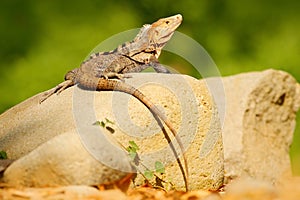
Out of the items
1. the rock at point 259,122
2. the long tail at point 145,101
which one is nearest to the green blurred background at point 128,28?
the rock at point 259,122

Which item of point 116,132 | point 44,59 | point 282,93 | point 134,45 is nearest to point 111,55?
point 134,45

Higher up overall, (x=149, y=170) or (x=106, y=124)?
(x=106, y=124)

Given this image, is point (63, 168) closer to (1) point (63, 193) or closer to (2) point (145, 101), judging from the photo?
(1) point (63, 193)

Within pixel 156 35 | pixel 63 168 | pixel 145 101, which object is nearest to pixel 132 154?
pixel 145 101

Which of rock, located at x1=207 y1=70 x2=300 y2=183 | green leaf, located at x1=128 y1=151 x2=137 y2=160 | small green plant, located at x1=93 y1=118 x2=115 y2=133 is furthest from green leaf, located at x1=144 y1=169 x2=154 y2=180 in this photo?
rock, located at x1=207 y1=70 x2=300 y2=183

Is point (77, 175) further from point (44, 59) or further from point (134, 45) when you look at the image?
A: point (44, 59)

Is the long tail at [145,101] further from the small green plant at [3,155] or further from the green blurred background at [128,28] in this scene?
the green blurred background at [128,28]

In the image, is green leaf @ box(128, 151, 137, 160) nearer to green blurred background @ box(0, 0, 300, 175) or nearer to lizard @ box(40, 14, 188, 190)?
lizard @ box(40, 14, 188, 190)

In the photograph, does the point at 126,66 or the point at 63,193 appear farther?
the point at 126,66
